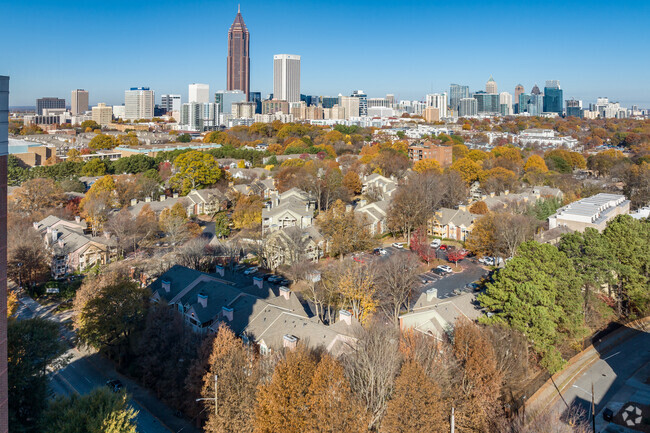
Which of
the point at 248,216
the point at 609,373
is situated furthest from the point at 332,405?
the point at 248,216

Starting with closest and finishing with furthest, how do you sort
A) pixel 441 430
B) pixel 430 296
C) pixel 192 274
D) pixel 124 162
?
pixel 441 430, pixel 430 296, pixel 192 274, pixel 124 162

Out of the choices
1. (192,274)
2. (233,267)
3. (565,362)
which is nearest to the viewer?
(565,362)

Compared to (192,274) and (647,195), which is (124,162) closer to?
(192,274)

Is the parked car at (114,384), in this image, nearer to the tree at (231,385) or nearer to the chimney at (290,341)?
the tree at (231,385)

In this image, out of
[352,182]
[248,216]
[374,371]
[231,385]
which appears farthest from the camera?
[352,182]

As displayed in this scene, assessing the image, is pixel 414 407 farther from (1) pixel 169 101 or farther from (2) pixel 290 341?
(1) pixel 169 101

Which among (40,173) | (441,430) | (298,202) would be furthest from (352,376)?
(40,173)

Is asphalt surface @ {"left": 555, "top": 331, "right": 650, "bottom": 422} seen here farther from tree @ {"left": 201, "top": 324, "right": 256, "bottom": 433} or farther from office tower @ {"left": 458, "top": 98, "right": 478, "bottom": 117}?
office tower @ {"left": 458, "top": 98, "right": 478, "bottom": 117}
